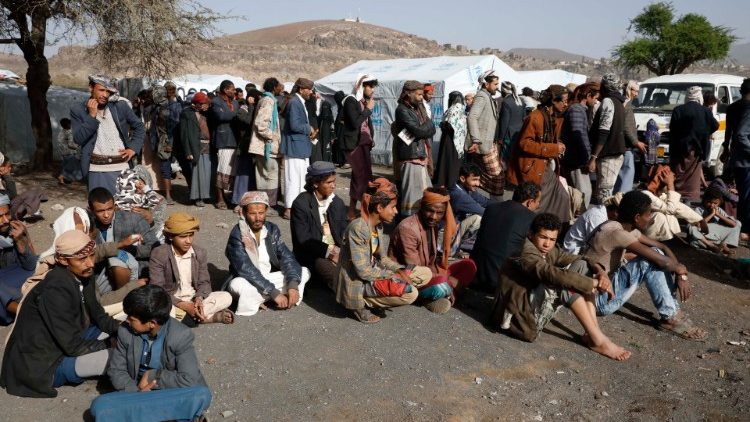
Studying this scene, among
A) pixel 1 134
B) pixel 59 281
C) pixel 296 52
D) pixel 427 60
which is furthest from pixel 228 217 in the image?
pixel 296 52

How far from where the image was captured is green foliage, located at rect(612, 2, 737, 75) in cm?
3089

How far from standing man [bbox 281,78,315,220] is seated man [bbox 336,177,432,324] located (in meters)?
3.41

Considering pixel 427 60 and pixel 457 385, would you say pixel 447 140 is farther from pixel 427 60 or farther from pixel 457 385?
pixel 427 60

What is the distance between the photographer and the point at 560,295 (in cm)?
461

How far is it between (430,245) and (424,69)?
10.5 metres

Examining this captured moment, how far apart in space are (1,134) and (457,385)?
11727 mm

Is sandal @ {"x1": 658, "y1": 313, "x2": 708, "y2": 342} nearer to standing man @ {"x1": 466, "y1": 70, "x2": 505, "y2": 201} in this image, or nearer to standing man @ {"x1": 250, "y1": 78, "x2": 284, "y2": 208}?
standing man @ {"x1": 466, "y1": 70, "x2": 505, "y2": 201}

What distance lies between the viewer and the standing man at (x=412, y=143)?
6.97 m

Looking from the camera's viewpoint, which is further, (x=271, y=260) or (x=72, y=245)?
(x=271, y=260)

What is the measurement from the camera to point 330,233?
6.04m

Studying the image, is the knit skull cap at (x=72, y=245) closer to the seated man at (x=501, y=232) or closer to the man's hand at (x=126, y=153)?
the man's hand at (x=126, y=153)

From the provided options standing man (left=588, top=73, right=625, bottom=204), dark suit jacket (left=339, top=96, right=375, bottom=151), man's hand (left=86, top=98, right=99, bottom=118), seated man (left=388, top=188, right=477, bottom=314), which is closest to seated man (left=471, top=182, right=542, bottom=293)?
seated man (left=388, top=188, right=477, bottom=314)

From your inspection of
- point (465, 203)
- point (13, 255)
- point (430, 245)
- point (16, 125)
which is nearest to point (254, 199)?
point (430, 245)

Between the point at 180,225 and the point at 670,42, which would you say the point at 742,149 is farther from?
the point at 670,42
